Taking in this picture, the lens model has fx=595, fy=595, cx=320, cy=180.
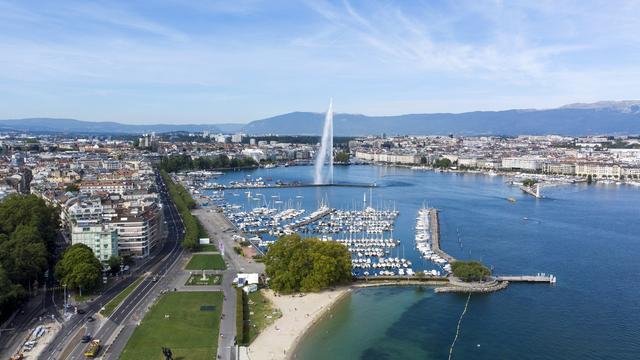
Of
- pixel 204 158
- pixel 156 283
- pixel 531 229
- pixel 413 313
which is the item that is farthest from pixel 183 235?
pixel 204 158

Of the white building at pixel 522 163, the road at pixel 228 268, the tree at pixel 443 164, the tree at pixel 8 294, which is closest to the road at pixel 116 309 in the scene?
the tree at pixel 8 294

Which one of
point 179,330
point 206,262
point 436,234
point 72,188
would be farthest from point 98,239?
point 72,188

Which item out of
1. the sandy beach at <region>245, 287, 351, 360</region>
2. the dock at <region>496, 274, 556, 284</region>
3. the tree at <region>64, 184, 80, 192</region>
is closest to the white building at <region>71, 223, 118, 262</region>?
the sandy beach at <region>245, 287, 351, 360</region>

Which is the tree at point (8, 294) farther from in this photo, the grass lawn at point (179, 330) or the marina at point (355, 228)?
the marina at point (355, 228)

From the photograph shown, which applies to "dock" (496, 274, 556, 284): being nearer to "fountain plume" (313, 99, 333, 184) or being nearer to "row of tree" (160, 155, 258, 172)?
"fountain plume" (313, 99, 333, 184)

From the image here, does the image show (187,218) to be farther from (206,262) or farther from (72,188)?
(72,188)

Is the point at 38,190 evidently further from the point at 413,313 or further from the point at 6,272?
the point at 413,313
